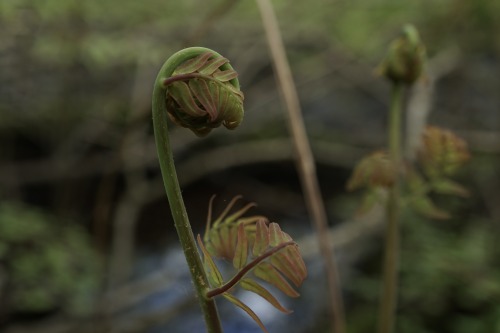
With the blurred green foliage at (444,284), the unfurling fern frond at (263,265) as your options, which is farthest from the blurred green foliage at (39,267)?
the unfurling fern frond at (263,265)

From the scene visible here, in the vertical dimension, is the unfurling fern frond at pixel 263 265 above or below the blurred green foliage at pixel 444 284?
below

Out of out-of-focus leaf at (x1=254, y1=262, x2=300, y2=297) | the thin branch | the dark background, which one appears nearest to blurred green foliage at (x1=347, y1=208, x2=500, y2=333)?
the dark background

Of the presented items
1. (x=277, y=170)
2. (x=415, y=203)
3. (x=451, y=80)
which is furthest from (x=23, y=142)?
(x=415, y=203)

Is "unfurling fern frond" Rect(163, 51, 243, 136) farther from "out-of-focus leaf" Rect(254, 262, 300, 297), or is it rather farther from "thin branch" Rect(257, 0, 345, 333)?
"thin branch" Rect(257, 0, 345, 333)

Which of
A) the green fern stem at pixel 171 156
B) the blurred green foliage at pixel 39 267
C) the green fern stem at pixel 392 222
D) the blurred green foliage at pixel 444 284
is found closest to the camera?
the green fern stem at pixel 171 156

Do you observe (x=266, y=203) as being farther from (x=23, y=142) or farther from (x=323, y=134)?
(x=23, y=142)

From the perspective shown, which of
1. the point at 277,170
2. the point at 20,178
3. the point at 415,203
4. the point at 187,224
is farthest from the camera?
the point at 277,170

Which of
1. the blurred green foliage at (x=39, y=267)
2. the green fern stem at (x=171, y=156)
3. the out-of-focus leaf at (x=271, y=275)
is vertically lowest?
the out-of-focus leaf at (x=271, y=275)

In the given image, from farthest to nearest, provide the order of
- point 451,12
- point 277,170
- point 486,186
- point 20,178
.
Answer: point 277,170 → point 20,178 → point 486,186 → point 451,12

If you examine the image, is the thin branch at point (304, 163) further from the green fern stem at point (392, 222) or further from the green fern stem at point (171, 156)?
the green fern stem at point (171, 156)
